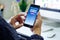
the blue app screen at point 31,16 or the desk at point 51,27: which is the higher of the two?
the blue app screen at point 31,16

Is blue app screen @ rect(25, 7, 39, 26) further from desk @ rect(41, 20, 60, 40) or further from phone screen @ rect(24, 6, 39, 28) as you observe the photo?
desk @ rect(41, 20, 60, 40)

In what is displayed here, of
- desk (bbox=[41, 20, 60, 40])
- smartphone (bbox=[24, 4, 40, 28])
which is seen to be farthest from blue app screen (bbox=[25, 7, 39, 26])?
desk (bbox=[41, 20, 60, 40])

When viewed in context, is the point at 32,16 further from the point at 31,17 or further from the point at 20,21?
the point at 20,21

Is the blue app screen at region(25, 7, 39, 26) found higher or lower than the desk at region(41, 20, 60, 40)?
higher

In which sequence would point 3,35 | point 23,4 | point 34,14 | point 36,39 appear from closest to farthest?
point 3,35
point 36,39
point 34,14
point 23,4

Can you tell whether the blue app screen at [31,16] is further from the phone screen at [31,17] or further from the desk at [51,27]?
the desk at [51,27]

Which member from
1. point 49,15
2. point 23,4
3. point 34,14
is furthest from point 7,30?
point 23,4

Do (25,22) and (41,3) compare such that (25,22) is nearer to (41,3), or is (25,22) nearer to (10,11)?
(41,3)

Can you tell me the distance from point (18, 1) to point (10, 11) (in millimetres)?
149

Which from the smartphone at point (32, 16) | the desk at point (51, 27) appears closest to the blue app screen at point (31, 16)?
the smartphone at point (32, 16)

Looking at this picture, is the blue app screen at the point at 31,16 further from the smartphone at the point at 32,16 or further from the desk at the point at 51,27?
the desk at the point at 51,27

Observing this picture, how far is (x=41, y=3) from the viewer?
4.19 feet

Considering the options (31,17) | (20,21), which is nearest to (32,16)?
(31,17)

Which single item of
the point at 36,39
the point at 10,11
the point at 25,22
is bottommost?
the point at 36,39
